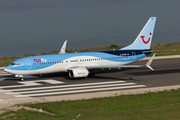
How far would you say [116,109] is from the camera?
2300 centimetres

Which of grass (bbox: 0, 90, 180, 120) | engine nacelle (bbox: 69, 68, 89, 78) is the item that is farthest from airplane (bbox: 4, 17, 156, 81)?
grass (bbox: 0, 90, 180, 120)

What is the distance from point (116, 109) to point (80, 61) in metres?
20.3

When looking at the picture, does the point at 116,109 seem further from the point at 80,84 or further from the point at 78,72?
the point at 78,72

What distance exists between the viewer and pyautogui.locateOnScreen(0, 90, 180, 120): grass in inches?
818

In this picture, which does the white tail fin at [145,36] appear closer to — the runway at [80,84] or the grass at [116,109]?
the runway at [80,84]

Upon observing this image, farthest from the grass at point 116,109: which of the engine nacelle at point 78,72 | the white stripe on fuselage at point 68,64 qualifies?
the white stripe on fuselage at point 68,64

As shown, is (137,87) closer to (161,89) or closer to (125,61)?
(161,89)

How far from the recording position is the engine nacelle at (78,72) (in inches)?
1582

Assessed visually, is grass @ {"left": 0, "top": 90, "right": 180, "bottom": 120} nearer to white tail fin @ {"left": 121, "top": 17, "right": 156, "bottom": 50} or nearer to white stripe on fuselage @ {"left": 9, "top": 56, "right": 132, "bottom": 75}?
white stripe on fuselage @ {"left": 9, "top": 56, "right": 132, "bottom": 75}

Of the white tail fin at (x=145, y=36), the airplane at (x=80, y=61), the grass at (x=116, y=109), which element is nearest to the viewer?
the grass at (x=116, y=109)

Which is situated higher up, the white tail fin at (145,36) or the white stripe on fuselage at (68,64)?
the white tail fin at (145,36)

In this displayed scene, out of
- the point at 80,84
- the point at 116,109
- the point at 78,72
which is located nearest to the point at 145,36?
the point at 78,72

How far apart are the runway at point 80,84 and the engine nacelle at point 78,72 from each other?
69 cm

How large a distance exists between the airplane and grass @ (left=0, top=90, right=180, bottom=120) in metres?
11.6
